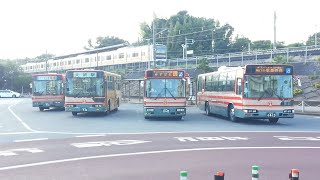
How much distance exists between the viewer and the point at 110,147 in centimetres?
1439

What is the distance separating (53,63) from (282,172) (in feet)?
287

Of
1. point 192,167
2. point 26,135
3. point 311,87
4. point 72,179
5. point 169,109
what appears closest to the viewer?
point 72,179

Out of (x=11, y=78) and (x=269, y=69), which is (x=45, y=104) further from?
(x=11, y=78)

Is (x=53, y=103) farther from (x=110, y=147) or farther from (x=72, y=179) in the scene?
(x=72, y=179)

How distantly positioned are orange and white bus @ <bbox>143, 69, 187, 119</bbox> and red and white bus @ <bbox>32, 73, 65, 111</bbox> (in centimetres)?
1203

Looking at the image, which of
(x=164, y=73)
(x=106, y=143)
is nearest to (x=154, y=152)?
(x=106, y=143)

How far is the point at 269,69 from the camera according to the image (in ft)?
73.6

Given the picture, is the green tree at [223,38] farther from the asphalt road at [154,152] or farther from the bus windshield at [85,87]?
the asphalt road at [154,152]

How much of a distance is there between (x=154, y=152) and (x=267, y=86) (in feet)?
35.6

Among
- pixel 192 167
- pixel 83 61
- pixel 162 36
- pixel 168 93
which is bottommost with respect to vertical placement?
pixel 192 167

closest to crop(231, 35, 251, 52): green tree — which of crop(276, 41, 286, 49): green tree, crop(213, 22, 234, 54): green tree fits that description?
crop(213, 22, 234, 54): green tree

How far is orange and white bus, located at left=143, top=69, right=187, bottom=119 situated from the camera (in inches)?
979

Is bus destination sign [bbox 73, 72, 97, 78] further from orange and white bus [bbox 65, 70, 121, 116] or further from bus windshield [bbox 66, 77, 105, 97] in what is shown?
bus windshield [bbox 66, 77, 105, 97]

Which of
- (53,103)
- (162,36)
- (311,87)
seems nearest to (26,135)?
(53,103)
